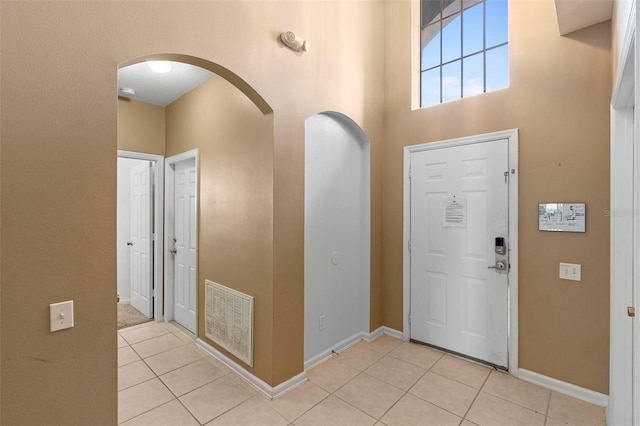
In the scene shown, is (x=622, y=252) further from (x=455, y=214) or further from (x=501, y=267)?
(x=455, y=214)

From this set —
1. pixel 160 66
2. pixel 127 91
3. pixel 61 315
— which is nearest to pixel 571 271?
pixel 61 315

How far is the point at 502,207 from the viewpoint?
2510mm

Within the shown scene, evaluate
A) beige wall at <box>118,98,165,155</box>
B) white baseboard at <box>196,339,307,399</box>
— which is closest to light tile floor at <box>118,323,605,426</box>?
white baseboard at <box>196,339,307,399</box>

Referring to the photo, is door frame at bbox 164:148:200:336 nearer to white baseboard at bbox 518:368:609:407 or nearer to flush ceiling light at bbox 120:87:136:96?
flush ceiling light at bbox 120:87:136:96

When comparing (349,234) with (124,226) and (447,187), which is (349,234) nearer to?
(447,187)

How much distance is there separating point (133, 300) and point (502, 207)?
4.72 m

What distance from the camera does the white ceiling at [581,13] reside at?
192 cm

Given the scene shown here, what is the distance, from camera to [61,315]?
4.20 ft

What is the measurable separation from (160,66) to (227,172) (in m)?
1.12

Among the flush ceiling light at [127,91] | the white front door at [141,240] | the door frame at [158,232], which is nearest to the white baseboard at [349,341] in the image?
the door frame at [158,232]

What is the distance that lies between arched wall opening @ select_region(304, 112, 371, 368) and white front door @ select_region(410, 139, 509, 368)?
1.77 feet

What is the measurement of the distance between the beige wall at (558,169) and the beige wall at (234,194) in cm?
193

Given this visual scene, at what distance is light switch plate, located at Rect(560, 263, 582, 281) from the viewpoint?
2.18 metres

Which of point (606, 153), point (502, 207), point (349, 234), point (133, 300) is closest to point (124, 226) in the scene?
point (133, 300)
